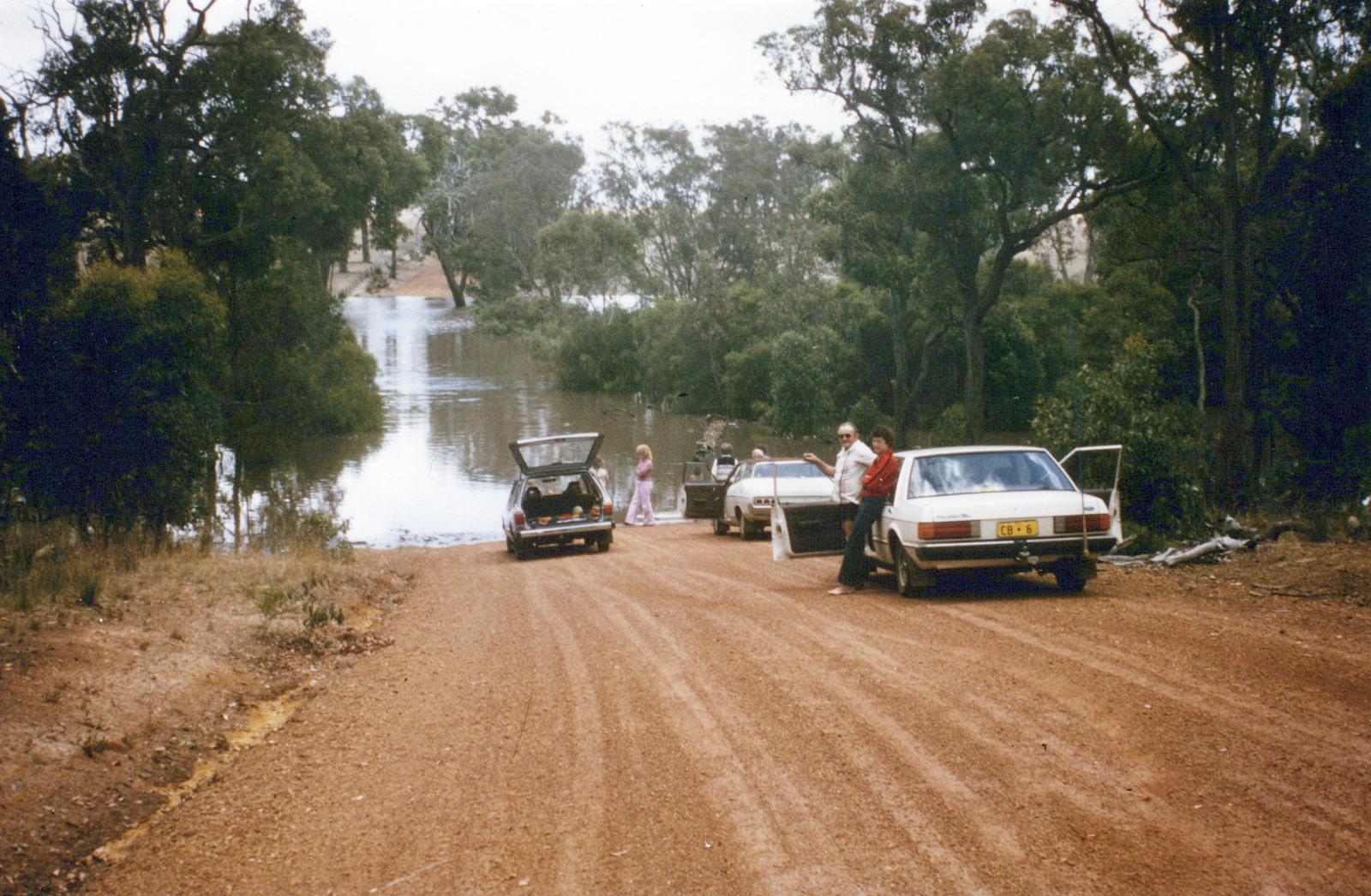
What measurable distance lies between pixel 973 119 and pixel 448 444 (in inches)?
1239

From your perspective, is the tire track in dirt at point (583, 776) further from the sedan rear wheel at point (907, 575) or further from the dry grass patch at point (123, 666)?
the sedan rear wheel at point (907, 575)

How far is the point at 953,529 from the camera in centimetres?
1125

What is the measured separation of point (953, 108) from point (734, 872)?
105ft

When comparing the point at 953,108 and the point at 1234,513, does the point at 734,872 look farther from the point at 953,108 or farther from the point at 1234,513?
the point at 953,108

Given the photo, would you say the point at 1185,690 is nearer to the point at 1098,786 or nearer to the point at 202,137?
the point at 1098,786

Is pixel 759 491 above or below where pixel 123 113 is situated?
below

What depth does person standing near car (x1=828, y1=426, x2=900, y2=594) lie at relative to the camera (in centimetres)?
1237

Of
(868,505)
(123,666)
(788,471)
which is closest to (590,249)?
(788,471)

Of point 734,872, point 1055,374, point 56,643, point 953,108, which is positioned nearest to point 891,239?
point 953,108

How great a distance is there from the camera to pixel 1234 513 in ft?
69.1

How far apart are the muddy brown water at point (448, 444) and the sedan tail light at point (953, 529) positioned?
617 inches

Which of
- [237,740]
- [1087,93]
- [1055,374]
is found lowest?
[237,740]

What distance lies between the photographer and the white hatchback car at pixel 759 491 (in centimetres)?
2164

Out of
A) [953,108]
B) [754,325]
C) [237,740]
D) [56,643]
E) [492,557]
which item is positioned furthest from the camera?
[754,325]
